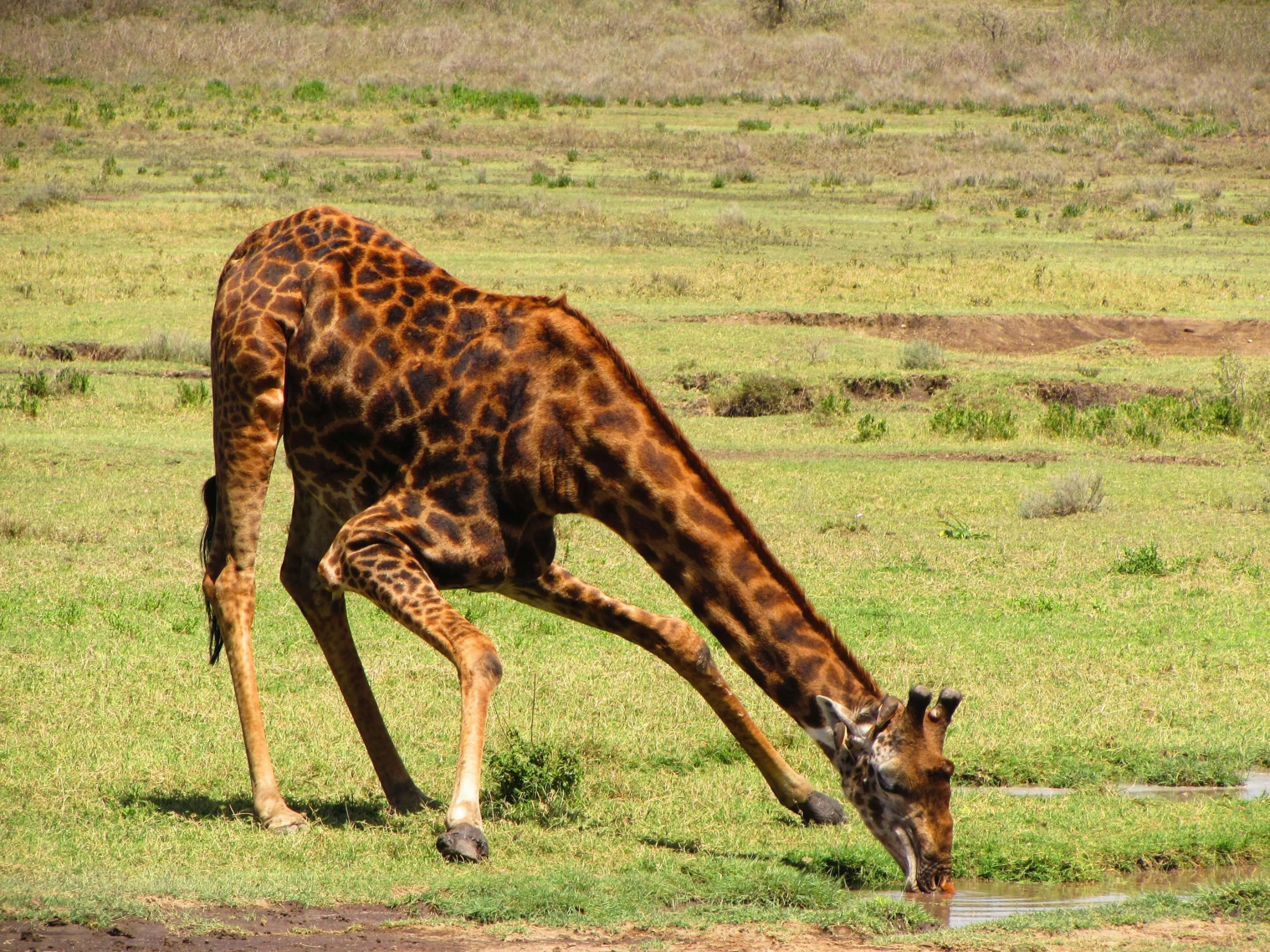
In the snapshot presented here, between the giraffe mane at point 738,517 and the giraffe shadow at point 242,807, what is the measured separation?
2078mm

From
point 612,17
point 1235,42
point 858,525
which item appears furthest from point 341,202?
point 1235,42

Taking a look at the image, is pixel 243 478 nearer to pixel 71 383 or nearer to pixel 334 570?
pixel 334 570

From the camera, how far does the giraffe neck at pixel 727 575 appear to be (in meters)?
6.01

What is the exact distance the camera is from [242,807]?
718 centimetres

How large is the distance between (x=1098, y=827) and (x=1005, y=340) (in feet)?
54.0

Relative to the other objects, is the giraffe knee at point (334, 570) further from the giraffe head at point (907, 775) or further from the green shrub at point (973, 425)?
the green shrub at point (973, 425)

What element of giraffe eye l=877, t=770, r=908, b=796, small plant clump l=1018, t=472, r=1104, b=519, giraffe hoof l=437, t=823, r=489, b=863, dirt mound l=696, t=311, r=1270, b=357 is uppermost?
giraffe eye l=877, t=770, r=908, b=796

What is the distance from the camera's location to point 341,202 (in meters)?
32.0

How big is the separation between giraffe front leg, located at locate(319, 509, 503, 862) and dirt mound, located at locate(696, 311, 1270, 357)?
16748 mm

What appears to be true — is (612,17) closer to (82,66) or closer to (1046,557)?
(82,66)

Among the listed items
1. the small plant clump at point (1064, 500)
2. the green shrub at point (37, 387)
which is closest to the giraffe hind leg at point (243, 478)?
the small plant clump at point (1064, 500)

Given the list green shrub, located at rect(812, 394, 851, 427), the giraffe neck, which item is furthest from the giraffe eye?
green shrub, located at rect(812, 394, 851, 427)

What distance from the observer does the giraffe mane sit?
19.8ft

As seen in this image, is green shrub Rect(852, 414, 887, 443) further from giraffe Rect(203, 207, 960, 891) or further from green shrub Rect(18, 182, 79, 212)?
green shrub Rect(18, 182, 79, 212)
